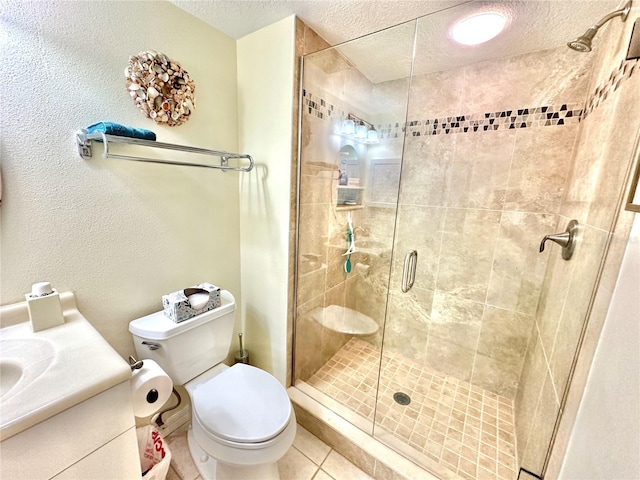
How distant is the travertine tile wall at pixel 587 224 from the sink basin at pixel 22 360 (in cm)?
160

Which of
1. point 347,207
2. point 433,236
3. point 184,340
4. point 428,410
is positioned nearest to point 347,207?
point 347,207

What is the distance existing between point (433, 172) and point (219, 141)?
1.38m

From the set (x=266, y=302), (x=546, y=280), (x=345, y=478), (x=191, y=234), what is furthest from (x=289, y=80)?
(x=345, y=478)

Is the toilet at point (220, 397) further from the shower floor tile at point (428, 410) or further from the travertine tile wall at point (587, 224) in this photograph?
the travertine tile wall at point (587, 224)

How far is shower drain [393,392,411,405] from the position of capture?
1656 mm

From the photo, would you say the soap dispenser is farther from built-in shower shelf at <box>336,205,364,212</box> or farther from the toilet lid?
built-in shower shelf at <box>336,205,364,212</box>

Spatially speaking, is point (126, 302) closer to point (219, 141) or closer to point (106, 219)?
point (106, 219)

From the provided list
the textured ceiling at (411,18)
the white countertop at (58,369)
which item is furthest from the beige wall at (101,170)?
the textured ceiling at (411,18)

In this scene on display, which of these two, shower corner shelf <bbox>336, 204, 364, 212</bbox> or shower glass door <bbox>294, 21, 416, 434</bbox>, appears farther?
shower corner shelf <bbox>336, 204, 364, 212</bbox>

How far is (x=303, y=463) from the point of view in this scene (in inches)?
52.2

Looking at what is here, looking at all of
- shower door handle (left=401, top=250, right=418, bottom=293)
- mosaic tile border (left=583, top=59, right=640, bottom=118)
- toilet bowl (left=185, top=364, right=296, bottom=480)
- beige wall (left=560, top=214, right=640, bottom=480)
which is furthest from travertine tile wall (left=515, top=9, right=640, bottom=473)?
toilet bowl (left=185, top=364, right=296, bottom=480)

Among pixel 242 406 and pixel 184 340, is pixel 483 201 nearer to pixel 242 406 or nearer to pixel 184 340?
pixel 242 406

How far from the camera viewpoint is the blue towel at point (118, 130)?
942mm

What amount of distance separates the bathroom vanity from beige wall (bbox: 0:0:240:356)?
30 cm
